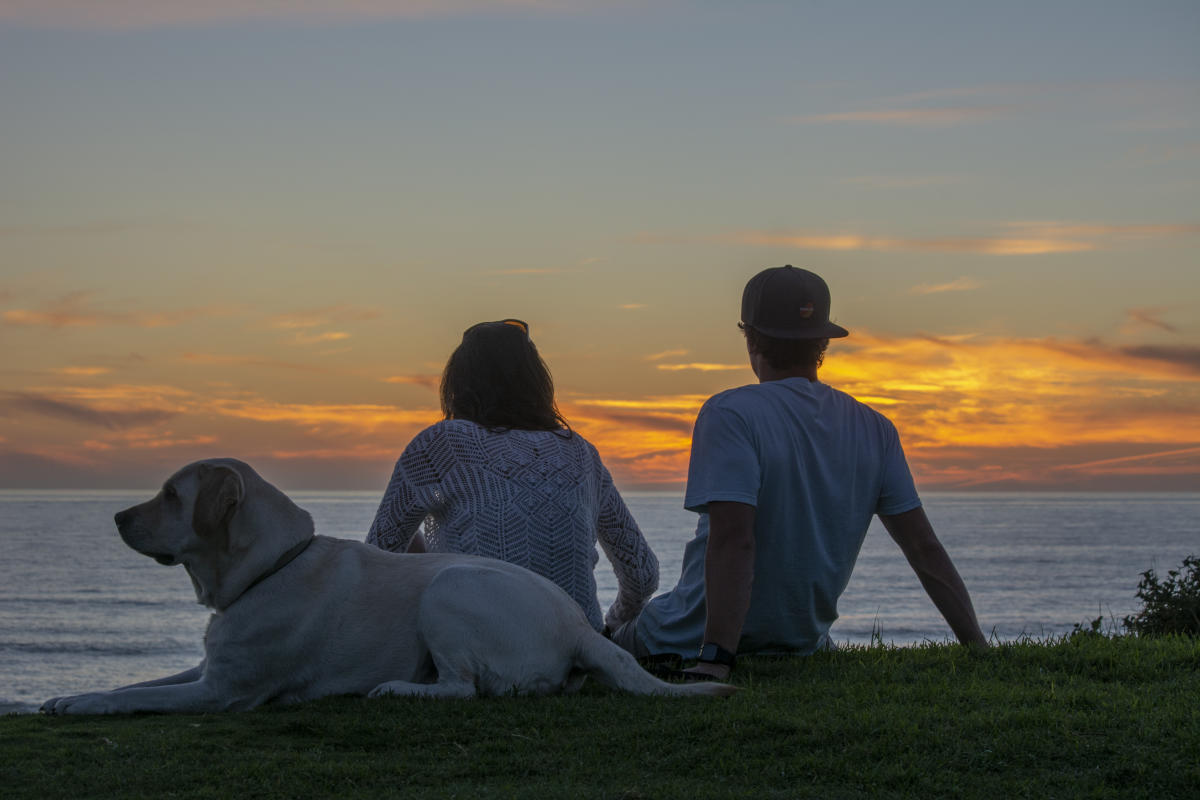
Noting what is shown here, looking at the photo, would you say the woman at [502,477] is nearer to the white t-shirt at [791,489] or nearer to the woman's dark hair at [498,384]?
the woman's dark hair at [498,384]

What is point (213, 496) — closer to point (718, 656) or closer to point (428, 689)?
point (428, 689)

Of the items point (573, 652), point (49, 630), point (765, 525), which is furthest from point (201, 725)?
point (49, 630)

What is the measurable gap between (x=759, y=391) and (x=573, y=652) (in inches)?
65.9

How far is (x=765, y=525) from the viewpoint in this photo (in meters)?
6.01

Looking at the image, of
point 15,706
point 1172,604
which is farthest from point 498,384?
point 15,706

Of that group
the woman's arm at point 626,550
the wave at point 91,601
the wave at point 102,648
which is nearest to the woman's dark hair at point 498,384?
the woman's arm at point 626,550

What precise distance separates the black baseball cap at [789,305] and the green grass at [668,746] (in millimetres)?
1858

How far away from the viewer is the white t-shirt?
5820 millimetres

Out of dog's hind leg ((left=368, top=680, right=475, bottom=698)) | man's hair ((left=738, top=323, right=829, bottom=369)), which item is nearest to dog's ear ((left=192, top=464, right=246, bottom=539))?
dog's hind leg ((left=368, top=680, right=475, bottom=698))

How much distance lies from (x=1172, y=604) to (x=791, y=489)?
19.6ft

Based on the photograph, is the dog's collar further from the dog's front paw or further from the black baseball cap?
the black baseball cap

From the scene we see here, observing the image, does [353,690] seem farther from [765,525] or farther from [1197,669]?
[1197,669]

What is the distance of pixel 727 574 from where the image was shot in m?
5.62

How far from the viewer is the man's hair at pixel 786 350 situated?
6125 millimetres
